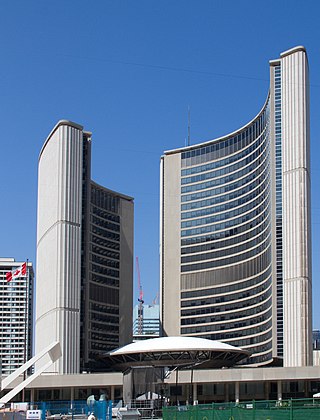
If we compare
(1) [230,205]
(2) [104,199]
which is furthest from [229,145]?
(2) [104,199]

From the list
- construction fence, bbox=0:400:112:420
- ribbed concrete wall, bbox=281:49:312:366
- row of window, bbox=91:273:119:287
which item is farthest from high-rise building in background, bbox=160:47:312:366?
construction fence, bbox=0:400:112:420

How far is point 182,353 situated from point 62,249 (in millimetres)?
23325

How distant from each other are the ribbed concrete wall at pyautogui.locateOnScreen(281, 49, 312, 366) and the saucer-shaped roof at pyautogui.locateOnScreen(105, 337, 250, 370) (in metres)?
9.19

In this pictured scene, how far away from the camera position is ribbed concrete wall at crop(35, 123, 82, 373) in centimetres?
11350

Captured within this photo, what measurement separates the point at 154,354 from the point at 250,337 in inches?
906

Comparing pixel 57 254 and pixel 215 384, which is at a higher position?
pixel 57 254

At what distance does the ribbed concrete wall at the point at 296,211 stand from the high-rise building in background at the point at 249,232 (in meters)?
0.14

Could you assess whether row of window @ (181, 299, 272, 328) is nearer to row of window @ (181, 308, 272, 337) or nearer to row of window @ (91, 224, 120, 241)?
row of window @ (181, 308, 272, 337)

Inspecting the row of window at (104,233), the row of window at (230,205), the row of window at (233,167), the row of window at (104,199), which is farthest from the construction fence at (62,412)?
the row of window at (104,199)

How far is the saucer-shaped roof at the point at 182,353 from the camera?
Answer: 108 metres

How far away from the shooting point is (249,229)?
13025cm

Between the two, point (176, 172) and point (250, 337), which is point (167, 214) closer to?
point (176, 172)

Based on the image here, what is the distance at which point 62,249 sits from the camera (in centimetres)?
11669

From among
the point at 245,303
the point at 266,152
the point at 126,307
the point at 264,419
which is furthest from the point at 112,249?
the point at 264,419
